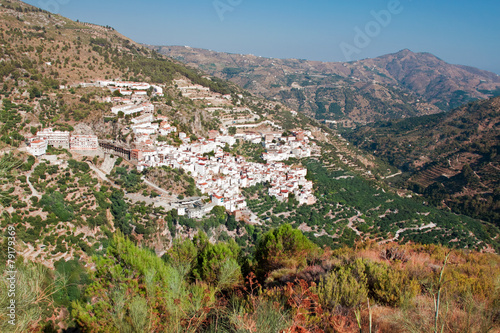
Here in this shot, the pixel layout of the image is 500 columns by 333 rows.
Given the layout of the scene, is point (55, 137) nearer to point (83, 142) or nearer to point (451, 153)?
point (83, 142)

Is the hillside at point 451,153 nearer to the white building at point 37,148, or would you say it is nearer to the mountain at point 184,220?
the mountain at point 184,220

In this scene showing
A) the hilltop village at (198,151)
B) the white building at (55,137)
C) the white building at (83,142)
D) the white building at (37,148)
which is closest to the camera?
the white building at (37,148)

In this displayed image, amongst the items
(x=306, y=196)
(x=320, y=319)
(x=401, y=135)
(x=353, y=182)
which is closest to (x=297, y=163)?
(x=353, y=182)

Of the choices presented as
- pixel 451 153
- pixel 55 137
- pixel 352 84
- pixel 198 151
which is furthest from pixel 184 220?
pixel 352 84

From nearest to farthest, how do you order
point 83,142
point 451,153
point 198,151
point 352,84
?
point 83,142, point 198,151, point 451,153, point 352,84

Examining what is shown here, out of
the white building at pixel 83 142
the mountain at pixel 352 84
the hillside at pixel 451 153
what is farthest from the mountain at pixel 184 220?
the mountain at pixel 352 84

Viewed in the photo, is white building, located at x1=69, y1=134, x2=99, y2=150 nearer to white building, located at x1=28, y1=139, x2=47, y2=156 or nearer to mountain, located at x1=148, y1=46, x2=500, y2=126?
white building, located at x1=28, y1=139, x2=47, y2=156

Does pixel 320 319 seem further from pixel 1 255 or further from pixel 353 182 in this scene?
pixel 353 182

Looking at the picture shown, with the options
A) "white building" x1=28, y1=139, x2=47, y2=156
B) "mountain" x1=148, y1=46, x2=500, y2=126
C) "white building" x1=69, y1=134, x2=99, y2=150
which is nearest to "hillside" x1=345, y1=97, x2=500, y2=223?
"mountain" x1=148, y1=46, x2=500, y2=126

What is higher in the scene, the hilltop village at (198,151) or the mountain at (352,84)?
the mountain at (352,84)
